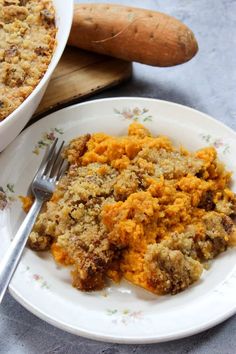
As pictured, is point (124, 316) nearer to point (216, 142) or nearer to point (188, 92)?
point (216, 142)

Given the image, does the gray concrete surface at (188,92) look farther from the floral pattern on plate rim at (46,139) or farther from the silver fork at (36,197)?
the floral pattern on plate rim at (46,139)

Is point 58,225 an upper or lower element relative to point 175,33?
lower

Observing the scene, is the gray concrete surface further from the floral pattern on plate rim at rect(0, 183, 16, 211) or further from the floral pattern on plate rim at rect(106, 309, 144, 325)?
the floral pattern on plate rim at rect(0, 183, 16, 211)

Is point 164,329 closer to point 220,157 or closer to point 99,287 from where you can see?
point 99,287

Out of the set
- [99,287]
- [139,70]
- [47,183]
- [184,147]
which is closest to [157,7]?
[139,70]

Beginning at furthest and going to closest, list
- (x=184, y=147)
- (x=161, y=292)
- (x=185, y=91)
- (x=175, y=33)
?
1. (x=185, y=91)
2. (x=175, y=33)
3. (x=184, y=147)
4. (x=161, y=292)

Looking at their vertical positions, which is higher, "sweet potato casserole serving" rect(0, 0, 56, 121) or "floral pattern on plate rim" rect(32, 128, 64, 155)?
"sweet potato casserole serving" rect(0, 0, 56, 121)

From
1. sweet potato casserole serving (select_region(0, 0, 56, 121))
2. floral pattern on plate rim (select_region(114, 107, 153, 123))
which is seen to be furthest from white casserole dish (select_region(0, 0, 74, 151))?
floral pattern on plate rim (select_region(114, 107, 153, 123))
